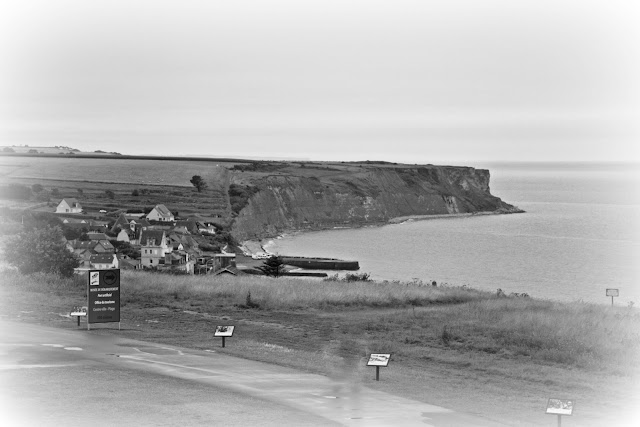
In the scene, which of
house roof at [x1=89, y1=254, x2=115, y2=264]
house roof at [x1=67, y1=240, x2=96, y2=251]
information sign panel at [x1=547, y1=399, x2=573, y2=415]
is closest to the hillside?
house roof at [x1=67, y1=240, x2=96, y2=251]

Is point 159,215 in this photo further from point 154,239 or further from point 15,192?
point 154,239

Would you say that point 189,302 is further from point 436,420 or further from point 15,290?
point 436,420

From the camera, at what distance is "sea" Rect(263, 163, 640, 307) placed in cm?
6775

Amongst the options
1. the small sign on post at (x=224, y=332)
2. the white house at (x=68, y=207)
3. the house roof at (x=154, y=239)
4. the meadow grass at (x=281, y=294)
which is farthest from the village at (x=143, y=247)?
the small sign on post at (x=224, y=332)

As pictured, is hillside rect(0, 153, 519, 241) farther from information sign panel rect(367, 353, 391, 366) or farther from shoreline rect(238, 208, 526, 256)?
information sign panel rect(367, 353, 391, 366)

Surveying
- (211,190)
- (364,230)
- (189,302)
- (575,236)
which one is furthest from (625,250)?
(189,302)

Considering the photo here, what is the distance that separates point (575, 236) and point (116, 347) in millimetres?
109081

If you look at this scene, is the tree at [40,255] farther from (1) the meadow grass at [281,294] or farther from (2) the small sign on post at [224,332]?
(2) the small sign on post at [224,332]

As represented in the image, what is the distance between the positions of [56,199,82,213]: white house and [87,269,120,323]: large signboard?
262 feet

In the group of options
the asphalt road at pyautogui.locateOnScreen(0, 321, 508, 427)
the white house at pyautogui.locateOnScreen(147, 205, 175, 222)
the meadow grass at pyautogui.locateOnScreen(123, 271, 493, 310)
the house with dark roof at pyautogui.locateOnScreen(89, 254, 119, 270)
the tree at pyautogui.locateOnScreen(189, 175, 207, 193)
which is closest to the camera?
the asphalt road at pyautogui.locateOnScreen(0, 321, 508, 427)

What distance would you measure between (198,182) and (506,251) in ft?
234

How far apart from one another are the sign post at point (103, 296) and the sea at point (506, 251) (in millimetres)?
28150

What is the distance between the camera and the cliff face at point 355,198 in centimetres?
14088

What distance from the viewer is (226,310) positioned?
30.3 m
